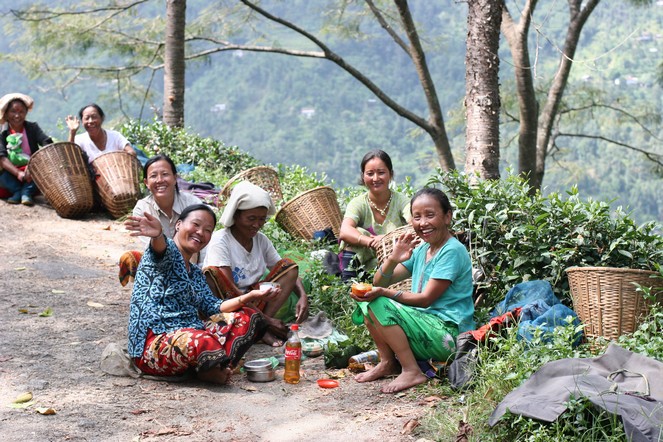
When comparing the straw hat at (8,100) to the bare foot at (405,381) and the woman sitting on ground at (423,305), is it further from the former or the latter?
the bare foot at (405,381)

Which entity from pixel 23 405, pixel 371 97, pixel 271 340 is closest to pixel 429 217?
pixel 271 340

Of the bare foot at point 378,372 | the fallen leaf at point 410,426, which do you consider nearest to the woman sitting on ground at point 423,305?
the bare foot at point 378,372

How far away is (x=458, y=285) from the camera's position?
15.9 feet

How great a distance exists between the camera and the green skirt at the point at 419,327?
4.59 meters

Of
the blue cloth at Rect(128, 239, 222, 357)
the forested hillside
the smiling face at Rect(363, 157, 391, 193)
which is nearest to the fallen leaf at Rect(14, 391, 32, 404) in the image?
the blue cloth at Rect(128, 239, 222, 357)

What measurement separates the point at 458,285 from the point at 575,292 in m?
0.68

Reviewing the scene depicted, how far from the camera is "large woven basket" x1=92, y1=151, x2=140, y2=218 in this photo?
8.81m

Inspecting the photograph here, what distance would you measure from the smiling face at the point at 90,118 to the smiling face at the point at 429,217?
198 inches

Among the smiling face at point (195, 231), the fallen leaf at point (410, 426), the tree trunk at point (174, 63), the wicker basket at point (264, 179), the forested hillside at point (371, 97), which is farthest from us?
the forested hillside at point (371, 97)

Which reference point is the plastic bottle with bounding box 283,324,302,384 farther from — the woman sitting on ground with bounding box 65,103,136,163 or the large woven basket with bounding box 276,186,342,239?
the woman sitting on ground with bounding box 65,103,136,163

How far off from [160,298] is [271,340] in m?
1.08

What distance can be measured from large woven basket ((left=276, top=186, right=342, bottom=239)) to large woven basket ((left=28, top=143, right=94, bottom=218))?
2.54 meters

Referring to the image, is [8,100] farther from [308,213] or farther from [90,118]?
[308,213]

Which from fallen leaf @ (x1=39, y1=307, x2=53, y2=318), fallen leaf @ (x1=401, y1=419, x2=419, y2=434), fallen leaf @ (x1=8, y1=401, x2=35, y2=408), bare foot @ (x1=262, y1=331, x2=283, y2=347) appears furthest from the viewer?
fallen leaf @ (x1=39, y1=307, x2=53, y2=318)
